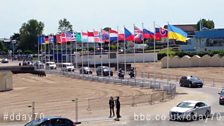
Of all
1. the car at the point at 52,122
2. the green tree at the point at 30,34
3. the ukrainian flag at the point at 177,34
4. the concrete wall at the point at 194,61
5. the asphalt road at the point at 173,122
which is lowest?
the asphalt road at the point at 173,122

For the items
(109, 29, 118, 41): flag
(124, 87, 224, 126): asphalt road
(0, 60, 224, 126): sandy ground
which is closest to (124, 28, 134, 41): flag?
(109, 29, 118, 41): flag

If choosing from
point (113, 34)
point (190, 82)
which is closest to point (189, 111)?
point (190, 82)

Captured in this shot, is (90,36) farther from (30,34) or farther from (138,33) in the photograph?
(30,34)

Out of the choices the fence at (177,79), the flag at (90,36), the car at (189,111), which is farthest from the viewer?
the flag at (90,36)

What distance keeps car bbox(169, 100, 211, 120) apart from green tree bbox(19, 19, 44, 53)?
158m

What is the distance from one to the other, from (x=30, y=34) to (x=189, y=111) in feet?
528

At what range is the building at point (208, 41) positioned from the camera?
10956cm

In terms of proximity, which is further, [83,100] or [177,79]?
[177,79]

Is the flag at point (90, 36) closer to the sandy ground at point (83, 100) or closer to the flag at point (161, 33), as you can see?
the sandy ground at point (83, 100)

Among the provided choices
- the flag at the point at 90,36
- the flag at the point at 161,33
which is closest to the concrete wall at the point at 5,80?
the flag at the point at 90,36

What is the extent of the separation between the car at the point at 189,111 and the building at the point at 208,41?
7790 centimetres

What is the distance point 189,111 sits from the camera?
30.8 meters

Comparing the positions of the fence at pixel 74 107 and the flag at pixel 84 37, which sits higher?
the flag at pixel 84 37

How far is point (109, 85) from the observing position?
60.5 metres
